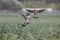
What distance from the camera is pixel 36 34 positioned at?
9.27 m

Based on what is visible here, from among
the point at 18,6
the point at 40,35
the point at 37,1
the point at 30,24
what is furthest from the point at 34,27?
the point at 37,1

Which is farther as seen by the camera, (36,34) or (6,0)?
(6,0)

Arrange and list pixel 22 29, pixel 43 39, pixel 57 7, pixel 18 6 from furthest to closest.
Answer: pixel 57 7 → pixel 18 6 → pixel 22 29 → pixel 43 39

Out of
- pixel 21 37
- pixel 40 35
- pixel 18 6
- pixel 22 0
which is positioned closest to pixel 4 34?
pixel 21 37

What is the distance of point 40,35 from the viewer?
878 cm

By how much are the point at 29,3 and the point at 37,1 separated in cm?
219

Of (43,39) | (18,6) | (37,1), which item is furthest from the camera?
(37,1)

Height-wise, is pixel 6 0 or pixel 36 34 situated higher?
pixel 36 34

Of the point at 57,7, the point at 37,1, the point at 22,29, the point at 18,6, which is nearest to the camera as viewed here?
the point at 22,29

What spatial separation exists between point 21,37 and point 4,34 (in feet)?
1.88

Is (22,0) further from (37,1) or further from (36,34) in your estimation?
(36,34)

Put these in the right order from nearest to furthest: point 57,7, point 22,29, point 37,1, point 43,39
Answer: point 43,39 → point 22,29 → point 57,7 → point 37,1

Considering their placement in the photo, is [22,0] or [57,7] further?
[22,0]

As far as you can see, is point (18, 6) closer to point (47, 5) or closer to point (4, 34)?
point (47, 5)
